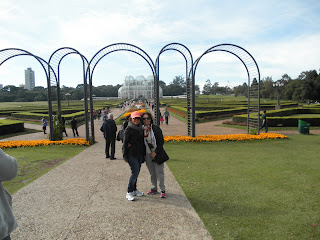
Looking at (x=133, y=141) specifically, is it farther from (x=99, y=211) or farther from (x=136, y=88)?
(x=136, y=88)

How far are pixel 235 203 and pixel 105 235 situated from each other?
2.12m

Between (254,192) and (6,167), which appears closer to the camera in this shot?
(6,167)

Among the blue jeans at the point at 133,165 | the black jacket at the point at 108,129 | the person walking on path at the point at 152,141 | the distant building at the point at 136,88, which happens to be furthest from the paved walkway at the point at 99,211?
the distant building at the point at 136,88

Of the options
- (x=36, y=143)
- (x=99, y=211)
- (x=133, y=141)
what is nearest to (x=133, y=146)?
(x=133, y=141)

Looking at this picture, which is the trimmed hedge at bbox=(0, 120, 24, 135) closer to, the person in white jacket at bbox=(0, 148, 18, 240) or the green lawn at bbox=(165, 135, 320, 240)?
the green lawn at bbox=(165, 135, 320, 240)

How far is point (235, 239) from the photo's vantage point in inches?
120

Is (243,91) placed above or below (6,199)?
above

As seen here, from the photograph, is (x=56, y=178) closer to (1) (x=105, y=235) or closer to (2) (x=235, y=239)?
(1) (x=105, y=235)

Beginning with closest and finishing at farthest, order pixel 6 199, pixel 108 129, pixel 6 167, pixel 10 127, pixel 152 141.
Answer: pixel 6 167, pixel 6 199, pixel 152 141, pixel 108 129, pixel 10 127

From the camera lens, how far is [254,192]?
4586 mm

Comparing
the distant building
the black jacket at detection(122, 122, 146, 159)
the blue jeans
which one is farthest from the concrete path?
the distant building

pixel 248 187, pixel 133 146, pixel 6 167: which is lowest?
pixel 248 187

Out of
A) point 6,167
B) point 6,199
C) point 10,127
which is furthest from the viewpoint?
point 10,127

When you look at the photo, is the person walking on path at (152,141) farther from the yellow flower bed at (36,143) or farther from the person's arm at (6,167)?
the yellow flower bed at (36,143)
